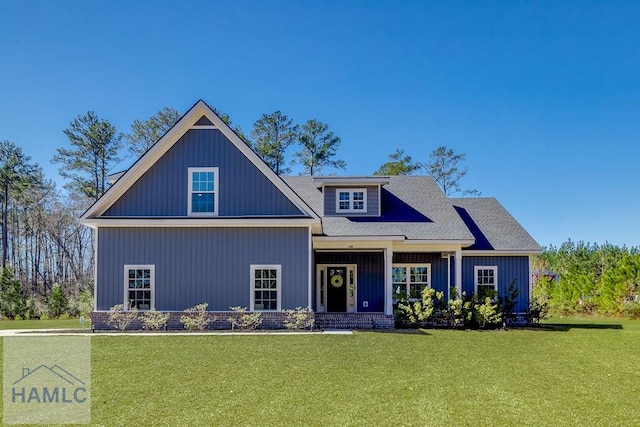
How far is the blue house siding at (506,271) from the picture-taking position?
19.3m

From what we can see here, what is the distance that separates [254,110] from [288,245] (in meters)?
22.4

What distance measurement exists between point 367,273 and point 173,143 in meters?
8.42

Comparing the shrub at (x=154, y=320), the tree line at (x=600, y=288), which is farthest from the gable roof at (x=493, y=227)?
the shrub at (x=154, y=320)

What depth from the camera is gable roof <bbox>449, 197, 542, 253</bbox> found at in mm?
19266

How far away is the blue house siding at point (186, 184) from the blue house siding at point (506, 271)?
7685mm

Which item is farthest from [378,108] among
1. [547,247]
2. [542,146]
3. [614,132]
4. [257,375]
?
[547,247]

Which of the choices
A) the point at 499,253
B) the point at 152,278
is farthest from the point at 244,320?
the point at 499,253

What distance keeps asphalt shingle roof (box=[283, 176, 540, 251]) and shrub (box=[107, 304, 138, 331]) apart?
6629 mm

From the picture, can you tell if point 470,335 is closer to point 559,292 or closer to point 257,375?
point 257,375

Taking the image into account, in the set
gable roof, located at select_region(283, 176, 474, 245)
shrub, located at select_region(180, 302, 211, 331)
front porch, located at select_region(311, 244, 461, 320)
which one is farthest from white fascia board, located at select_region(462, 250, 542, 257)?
shrub, located at select_region(180, 302, 211, 331)

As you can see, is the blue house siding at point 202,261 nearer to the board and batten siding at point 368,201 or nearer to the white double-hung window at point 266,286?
the white double-hung window at point 266,286

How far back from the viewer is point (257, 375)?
884 centimetres

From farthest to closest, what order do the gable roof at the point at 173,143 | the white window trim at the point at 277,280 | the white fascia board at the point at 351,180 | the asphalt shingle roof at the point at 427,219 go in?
the white fascia board at the point at 351,180
the asphalt shingle roof at the point at 427,219
the gable roof at the point at 173,143
the white window trim at the point at 277,280

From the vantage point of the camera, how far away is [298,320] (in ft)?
51.3
